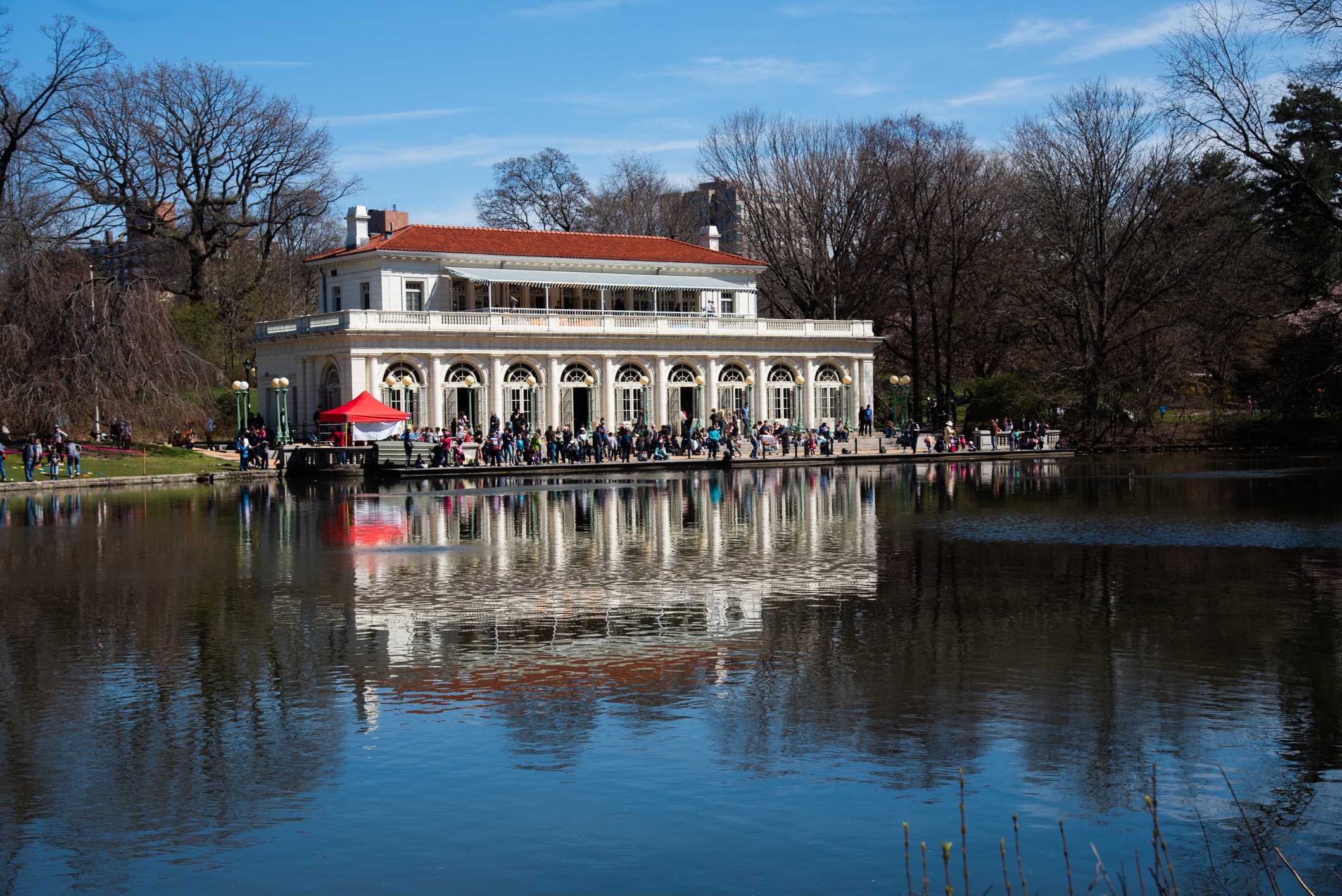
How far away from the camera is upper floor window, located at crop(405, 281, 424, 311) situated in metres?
62.1

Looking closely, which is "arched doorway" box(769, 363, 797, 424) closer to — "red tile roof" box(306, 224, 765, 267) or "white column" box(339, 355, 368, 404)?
"red tile roof" box(306, 224, 765, 267)

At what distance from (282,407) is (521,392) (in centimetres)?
1076

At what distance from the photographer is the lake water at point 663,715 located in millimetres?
7832

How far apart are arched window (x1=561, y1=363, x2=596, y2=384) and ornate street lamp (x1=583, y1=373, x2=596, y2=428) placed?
1.2 inches

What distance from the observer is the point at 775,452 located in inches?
2333

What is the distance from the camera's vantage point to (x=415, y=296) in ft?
204

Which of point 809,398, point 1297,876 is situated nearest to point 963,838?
point 1297,876

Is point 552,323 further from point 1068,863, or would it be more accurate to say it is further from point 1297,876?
point 1297,876

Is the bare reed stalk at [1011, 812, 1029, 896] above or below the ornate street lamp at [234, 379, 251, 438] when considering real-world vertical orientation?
below

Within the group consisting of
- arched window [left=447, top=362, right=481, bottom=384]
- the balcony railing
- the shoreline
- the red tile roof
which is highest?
the red tile roof

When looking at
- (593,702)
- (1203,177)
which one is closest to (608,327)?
(1203,177)

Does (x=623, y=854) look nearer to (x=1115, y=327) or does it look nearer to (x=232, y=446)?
(x=232, y=446)

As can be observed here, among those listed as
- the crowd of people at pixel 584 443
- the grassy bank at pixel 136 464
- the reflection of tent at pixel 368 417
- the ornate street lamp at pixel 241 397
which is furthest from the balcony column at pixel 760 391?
the grassy bank at pixel 136 464

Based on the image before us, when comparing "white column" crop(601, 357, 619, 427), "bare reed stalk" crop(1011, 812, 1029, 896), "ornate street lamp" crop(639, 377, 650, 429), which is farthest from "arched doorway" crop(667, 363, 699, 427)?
"bare reed stalk" crop(1011, 812, 1029, 896)
